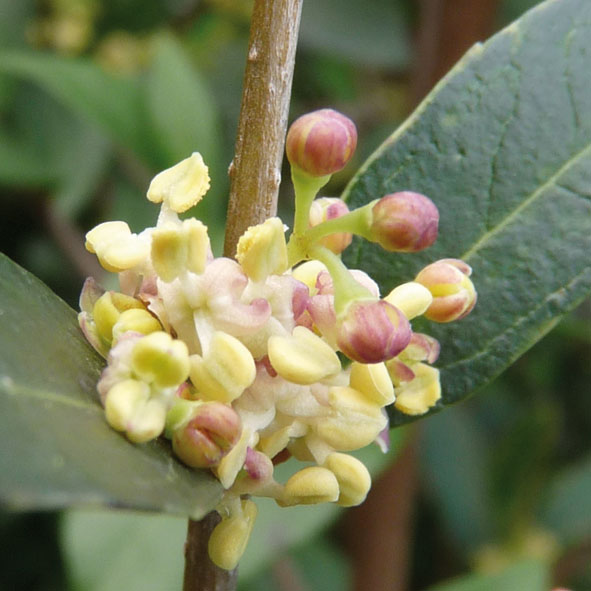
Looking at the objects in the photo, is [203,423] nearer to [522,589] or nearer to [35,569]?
[522,589]

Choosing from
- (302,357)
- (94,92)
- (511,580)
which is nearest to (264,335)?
(302,357)

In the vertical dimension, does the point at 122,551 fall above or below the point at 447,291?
below

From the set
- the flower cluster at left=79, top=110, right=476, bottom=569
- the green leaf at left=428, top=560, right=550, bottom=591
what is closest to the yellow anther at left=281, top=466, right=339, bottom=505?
the flower cluster at left=79, top=110, right=476, bottom=569

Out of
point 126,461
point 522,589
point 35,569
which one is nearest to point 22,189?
point 35,569

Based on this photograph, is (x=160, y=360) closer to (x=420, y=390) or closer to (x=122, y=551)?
(x=420, y=390)

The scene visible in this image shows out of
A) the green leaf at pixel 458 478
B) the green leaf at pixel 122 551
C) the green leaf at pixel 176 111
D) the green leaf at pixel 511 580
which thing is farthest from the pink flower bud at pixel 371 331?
the green leaf at pixel 458 478
